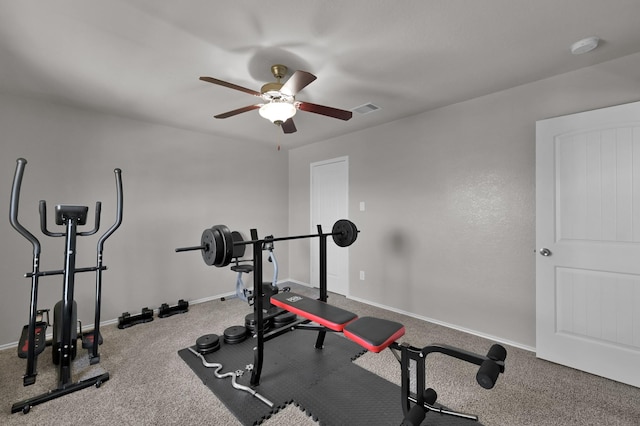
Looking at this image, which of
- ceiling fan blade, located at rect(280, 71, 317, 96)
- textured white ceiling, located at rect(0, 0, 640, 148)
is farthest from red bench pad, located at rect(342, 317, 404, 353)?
textured white ceiling, located at rect(0, 0, 640, 148)

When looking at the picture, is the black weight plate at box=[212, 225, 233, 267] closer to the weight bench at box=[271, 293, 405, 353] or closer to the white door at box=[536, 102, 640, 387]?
the weight bench at box=[271, 293, 405, 353]

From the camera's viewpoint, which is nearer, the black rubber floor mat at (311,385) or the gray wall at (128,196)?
the black rubber floor mat at (311,385)

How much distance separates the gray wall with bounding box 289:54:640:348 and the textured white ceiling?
251mm

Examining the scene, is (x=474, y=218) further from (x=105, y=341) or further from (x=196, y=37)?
(x=105, y=341)

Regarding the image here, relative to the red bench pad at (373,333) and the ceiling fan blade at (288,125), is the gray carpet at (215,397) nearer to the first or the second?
the red bench pad at (373,333)

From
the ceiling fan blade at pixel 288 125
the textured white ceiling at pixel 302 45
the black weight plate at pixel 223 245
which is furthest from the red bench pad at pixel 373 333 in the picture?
the textured white ceiling at pixel 302 45

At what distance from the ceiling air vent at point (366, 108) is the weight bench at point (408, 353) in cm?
216

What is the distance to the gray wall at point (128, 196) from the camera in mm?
2783

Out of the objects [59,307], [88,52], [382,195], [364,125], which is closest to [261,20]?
[88,52]

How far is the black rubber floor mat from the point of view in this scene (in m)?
1.80

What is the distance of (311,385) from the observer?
83.1 inches

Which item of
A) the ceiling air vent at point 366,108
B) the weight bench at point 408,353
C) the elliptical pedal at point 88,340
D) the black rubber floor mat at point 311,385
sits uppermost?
the ceiling air vent at point 366,108

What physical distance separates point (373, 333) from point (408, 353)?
219 mm

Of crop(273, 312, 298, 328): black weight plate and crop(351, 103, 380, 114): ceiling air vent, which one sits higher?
crop(351, 103, 380, 114): ceiling air vent
